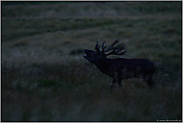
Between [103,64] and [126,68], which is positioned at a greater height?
[103,64]

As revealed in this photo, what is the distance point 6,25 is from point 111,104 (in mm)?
27447

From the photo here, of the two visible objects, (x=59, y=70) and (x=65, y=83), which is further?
(x=59, y=70)

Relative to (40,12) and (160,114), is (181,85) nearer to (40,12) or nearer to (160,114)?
(160,114)

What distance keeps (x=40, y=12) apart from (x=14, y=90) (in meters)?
33.4

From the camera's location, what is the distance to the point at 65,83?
23.7ft

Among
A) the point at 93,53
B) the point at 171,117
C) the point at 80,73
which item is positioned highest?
the point at 93,53

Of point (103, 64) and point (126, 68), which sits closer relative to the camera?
point (126, 68)

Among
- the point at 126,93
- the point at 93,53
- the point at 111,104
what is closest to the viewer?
the point at 111,104

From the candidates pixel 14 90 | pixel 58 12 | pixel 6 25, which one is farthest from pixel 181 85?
pixel 58 12

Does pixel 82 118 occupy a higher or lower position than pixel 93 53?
lower

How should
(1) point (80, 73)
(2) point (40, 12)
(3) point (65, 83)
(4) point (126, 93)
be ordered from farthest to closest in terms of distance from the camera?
(2) point (40, 12)
(1) point (80, 73)
(3) point (65, 83)
(4) point (126, 93)

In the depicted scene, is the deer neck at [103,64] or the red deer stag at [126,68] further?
the deer neck at [103,64]

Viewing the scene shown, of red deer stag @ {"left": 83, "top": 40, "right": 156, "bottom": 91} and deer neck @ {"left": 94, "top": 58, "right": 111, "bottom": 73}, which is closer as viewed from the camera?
red deer stag @ {"left": 83, "top": 40, "right": 156, "bottom": 91}

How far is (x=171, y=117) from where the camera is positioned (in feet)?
15.9
